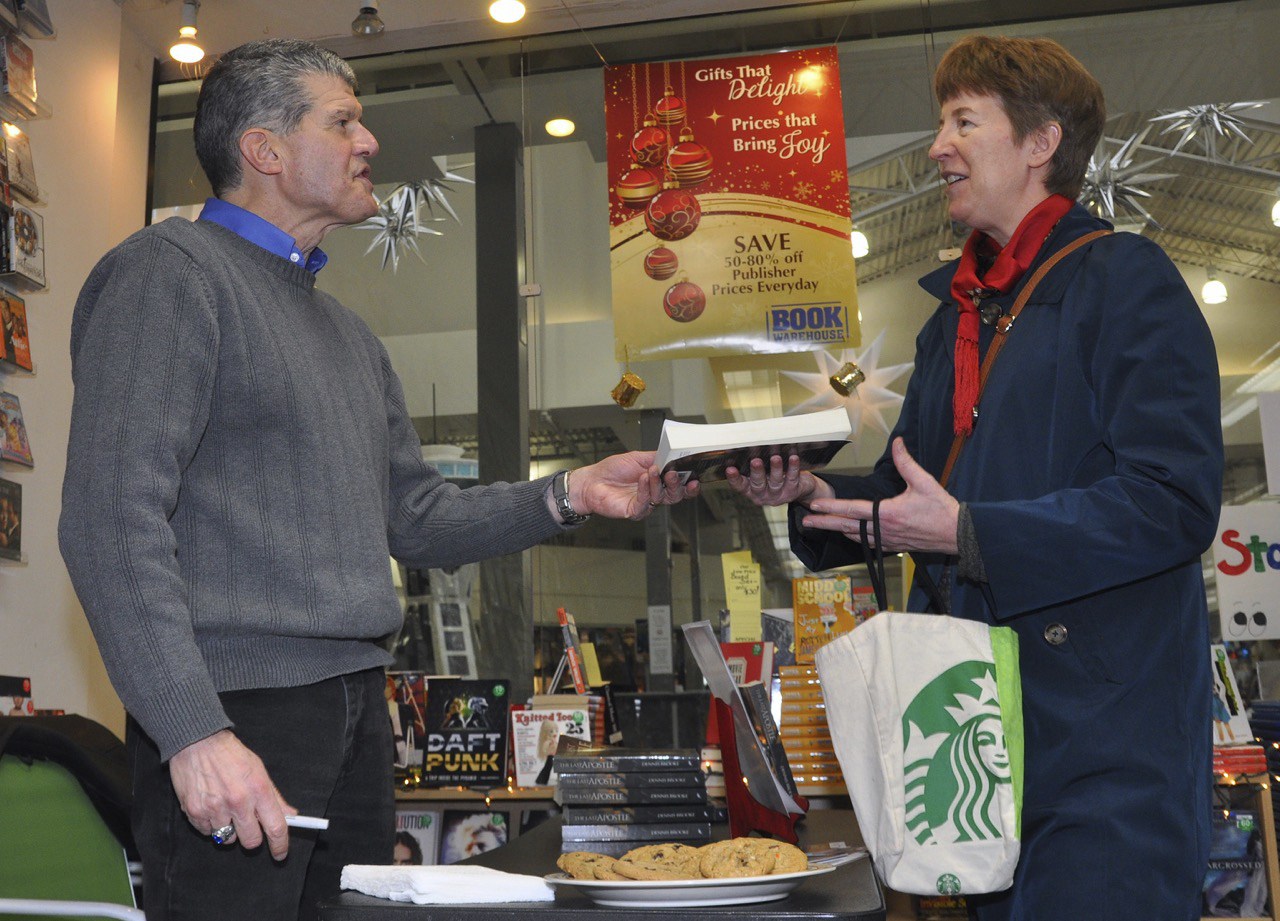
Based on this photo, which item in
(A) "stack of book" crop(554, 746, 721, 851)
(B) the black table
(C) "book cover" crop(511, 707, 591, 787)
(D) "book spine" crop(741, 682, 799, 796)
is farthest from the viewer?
(C) "book cover" crop(511, 707, 591, 787)

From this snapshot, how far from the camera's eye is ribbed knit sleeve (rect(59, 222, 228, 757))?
1.50 m

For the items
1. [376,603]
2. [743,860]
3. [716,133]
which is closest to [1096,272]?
Answer: [743,860]

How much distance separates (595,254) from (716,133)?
688mm

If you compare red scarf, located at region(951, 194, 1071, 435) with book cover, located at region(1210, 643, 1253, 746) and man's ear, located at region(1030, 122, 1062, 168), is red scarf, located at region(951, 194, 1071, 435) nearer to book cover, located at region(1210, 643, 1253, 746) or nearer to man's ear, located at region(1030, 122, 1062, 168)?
man's ear, located at region(1030, 122, 1062, 168)

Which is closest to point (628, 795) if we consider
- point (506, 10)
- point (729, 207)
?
point (729, 207)

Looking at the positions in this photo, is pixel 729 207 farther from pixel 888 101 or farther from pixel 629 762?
pixel 629 762

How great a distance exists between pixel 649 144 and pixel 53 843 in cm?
357

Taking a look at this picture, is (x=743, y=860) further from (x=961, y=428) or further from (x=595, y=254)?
(x=595, y=254)

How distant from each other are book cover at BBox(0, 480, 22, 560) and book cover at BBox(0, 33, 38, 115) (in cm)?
119

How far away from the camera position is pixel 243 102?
2.02m

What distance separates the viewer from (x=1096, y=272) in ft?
5.25

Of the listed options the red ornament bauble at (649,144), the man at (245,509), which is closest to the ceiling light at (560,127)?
the red ornament bauble at (649,144)

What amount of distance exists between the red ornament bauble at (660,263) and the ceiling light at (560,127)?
73 centimetres

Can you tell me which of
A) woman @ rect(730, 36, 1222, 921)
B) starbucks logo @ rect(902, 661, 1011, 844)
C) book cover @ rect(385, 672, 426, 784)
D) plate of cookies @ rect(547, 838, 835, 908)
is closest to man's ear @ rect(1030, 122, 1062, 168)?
woman @ rect(730, 36, 1222, 921)
